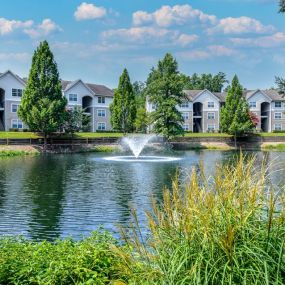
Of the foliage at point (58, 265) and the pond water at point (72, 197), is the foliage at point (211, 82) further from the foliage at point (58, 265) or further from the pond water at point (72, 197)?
the foliage at point (58, 265)

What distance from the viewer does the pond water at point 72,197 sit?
617 inches

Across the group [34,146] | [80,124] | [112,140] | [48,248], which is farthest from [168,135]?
[48,248]

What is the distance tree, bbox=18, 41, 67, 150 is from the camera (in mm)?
56062

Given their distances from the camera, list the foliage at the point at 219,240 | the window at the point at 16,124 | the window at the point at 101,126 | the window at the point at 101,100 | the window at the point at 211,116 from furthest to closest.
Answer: the window at the point at 211,116 → the window at the point at 101,100 → the window at the point at 101,126 → the window at the point at 16,124 → the foliage at the point at 219,240

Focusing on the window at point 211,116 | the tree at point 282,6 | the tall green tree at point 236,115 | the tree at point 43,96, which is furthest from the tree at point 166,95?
the tree at point 282,6

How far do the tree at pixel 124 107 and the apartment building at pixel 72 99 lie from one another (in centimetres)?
724

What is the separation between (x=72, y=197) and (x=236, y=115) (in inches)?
2101

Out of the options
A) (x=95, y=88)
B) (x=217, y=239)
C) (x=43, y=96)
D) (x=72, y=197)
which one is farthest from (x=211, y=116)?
(x=217, y=239)

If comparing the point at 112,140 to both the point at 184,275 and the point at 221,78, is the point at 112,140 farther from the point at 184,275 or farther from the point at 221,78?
the point at 221,78

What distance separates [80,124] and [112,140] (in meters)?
8.84

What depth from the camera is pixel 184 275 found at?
537 centimetres

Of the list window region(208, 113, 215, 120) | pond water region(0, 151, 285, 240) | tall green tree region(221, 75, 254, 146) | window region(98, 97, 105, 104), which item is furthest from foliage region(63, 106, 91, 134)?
pond water region(0, 151, 285, 240)

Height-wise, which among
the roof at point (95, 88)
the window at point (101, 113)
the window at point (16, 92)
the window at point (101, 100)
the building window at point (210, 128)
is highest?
the roof at point (95, 88)

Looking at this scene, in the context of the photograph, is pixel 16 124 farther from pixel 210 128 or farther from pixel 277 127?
pixel 277 127
